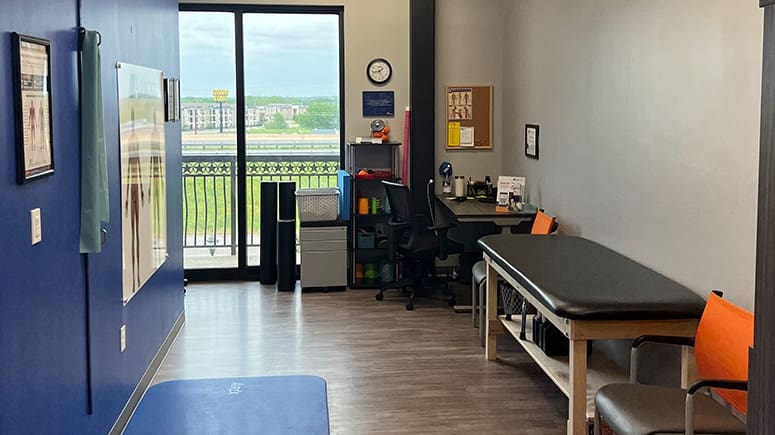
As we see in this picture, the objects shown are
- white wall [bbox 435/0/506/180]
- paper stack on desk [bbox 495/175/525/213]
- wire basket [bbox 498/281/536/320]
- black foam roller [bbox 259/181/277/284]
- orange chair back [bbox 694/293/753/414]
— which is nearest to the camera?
orange chair back [bbox 694/293/753/414]

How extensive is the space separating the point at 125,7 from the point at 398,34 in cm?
362

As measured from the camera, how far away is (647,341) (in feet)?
10.5

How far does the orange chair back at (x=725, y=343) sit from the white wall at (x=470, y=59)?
419 centimetres

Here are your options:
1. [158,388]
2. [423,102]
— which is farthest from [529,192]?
[158,388]

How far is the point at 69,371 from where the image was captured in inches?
116

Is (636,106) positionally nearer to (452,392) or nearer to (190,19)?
(452,392)

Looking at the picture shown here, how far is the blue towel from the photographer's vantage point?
313cm

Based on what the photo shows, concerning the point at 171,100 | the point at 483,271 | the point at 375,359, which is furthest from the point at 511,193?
the point at 171,100

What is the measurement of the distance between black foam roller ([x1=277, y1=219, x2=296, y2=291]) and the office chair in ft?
2.74

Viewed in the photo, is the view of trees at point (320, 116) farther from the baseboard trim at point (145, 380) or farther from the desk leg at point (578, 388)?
the desk leg at point (578, 388)

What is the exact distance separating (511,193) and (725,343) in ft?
10.7

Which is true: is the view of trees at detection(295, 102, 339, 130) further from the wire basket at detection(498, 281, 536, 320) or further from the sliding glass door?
the wire basket at detection(498, 281, 536, 320)

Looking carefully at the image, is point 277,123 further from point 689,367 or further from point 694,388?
point 694,388

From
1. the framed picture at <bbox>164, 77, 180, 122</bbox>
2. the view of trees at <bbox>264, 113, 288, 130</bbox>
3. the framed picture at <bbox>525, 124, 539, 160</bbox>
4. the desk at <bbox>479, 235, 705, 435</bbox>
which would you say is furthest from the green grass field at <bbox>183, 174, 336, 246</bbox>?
the desk at <bbox>479, 235, 705, 435</bbox>
